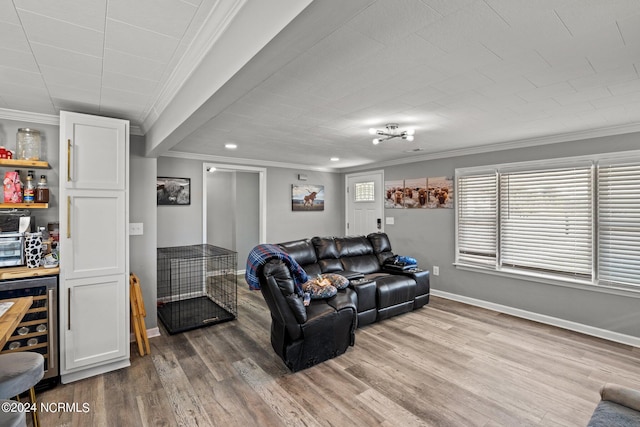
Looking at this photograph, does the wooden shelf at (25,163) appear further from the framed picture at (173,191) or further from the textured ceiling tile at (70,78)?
the framed picture at (173,191)

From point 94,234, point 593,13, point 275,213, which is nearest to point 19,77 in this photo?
point 94,234

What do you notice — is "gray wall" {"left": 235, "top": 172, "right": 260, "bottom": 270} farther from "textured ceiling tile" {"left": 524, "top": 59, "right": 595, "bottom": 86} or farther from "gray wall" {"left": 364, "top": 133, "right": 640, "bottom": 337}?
"textured ceiling tile" {"left": 524, "top": 59, "right": 595, "bottom": 86}

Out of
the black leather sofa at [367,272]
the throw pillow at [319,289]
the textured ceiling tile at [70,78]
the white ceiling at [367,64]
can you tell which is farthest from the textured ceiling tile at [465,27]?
the black leather sofa at [367,272]

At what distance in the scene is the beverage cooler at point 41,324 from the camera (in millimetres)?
2340

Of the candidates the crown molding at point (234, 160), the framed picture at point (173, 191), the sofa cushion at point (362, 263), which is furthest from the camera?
the crown molding at point (234, 160)

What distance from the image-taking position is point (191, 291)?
4848 millimetres

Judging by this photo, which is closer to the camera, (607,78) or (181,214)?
(607,78)

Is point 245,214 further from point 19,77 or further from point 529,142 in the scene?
point 529,142

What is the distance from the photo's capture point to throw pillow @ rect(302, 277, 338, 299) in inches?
122

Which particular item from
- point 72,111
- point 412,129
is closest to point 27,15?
point 72,111

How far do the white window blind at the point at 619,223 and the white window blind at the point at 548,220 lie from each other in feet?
0.38

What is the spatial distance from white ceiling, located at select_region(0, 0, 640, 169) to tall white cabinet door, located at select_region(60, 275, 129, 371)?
61.9 inches

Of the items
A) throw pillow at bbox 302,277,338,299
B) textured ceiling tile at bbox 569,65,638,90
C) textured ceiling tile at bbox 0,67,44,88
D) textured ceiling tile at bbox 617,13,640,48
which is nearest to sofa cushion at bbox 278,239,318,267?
throw pillow at bbox 302,277,338,299

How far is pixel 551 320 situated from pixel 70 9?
5299 millimetres
